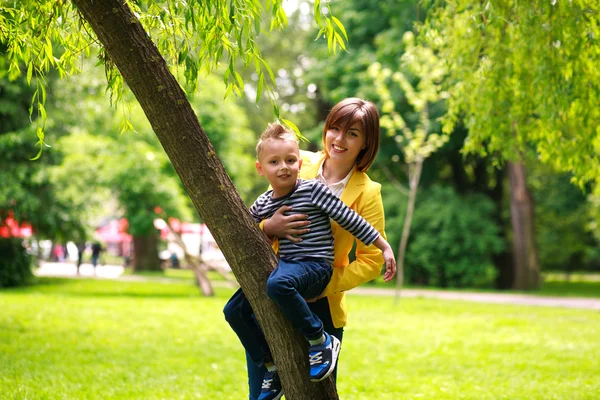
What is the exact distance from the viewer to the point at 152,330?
1154 centimetres

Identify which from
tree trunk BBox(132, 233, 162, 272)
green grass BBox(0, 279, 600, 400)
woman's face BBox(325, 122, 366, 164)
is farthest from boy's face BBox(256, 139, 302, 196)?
tree trunk BBox(132, 233, 162, 272)

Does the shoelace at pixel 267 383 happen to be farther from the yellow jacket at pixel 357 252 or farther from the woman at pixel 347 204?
the yellow jacket at pixel 357 252

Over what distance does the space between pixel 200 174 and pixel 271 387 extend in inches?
47.9

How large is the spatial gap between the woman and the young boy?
109 mm

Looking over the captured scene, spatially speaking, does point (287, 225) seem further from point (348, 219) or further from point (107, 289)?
point (107, 289)

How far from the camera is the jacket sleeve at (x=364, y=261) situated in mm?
3580

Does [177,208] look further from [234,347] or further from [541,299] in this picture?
[541,299]

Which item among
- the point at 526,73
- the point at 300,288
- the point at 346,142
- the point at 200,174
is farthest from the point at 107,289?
the point at 300,288

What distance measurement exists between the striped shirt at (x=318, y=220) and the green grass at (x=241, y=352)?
11.6 feet

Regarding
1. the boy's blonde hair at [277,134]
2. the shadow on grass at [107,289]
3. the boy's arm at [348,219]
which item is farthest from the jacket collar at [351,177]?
the shadow on grass at [107,289]

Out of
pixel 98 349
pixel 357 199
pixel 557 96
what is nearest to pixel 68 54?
pixel 357 199

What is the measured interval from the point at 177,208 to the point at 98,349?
8015 mm

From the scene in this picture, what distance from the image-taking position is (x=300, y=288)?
3.38 meters

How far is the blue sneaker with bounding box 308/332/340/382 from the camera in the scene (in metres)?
3.48
